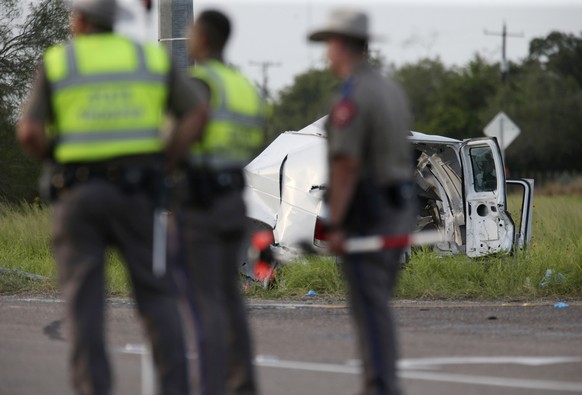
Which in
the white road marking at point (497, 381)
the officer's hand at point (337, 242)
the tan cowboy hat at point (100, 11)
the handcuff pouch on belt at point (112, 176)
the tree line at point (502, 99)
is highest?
the tan cowboy hat at point (100, 11)

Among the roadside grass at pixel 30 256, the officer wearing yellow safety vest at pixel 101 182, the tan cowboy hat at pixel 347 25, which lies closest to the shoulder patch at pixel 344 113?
the tan cowboy hat at pixel 347 25

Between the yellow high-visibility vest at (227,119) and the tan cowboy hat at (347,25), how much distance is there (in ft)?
1.85

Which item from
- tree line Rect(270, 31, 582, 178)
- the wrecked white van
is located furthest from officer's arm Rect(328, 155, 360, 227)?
tree line Rect(270, 31, 582, 178)

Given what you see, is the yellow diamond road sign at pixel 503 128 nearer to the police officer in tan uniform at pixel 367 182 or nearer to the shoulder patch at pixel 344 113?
the police officer in tan uniform at pixel 367 182

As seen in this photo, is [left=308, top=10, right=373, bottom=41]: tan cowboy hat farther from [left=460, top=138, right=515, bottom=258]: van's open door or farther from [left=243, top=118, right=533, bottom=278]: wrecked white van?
[left=460, top=138, right=515, bottom=258]: van's open door

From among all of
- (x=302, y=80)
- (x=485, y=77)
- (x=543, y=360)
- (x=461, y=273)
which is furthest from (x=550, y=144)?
(x=543, y=360)

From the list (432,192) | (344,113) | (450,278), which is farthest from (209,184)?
(432,192)

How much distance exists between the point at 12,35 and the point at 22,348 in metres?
14.9

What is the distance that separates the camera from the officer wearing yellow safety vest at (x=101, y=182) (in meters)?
5.90

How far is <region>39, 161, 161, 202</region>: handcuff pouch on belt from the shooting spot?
19.3 feet

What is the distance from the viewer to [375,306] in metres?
6.15

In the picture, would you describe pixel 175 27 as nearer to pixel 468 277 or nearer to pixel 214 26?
pixel 468 277

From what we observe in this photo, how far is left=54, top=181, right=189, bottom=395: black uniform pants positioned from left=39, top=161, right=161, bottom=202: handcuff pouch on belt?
0.02 m

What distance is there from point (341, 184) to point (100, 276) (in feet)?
3.88
